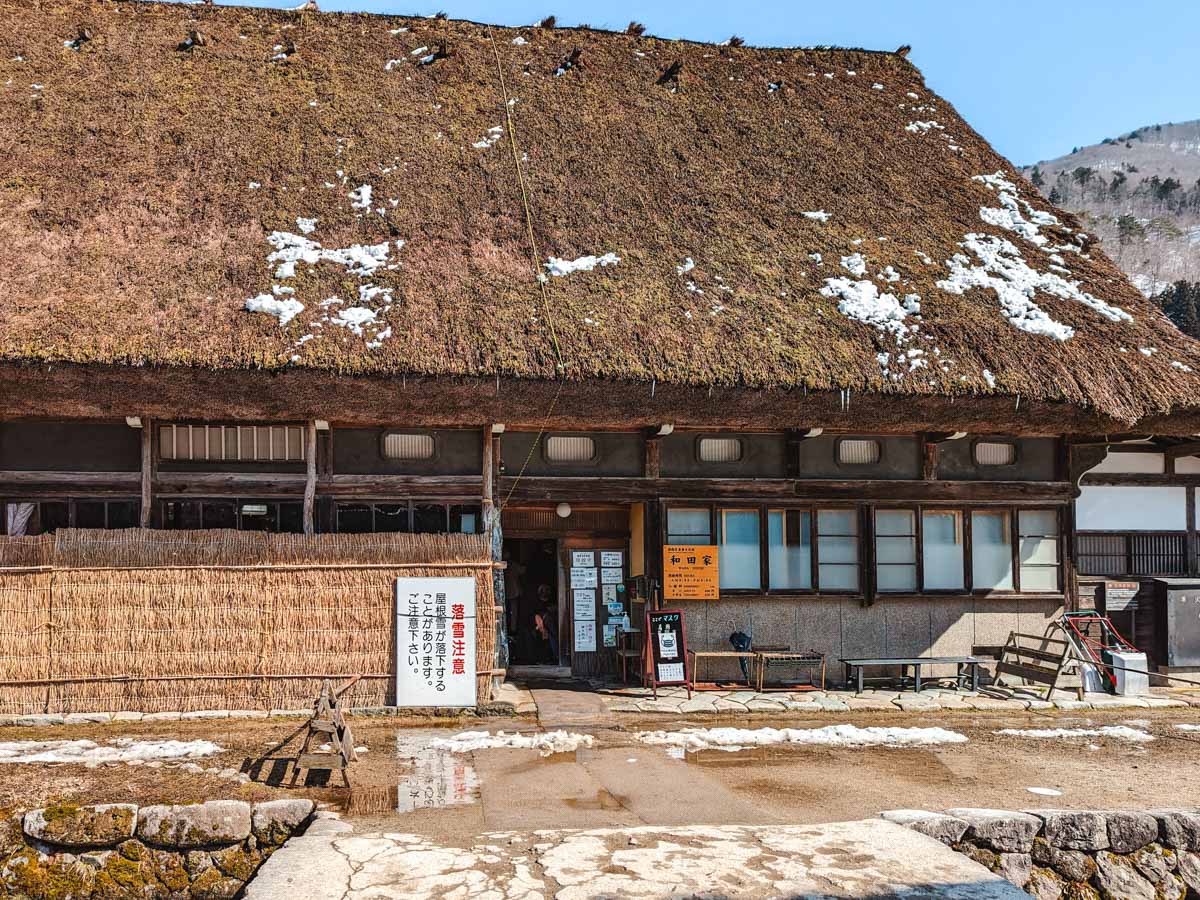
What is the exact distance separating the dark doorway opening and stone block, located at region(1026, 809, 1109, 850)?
6.58 metres

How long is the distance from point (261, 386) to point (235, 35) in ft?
21.9

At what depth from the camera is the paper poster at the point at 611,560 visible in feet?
39.7

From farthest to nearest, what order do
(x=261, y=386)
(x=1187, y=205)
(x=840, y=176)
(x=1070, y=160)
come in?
(x=1070, y=160) → (x=1187, y=205) → (x=840, y=176) → (x=261, y=386)

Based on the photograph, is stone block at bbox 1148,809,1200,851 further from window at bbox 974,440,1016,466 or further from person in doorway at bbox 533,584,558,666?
person in doorway at bbox 533,584,558,666

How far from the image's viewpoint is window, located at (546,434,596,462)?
11109 mm

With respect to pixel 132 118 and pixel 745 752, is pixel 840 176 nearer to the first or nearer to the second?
pixel 745 752

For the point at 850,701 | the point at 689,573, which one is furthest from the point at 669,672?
the point at 850,701

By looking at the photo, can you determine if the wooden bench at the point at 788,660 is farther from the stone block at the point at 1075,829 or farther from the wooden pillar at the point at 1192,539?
the wooden pillar at the point at 1192,539

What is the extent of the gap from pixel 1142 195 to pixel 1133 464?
227ft

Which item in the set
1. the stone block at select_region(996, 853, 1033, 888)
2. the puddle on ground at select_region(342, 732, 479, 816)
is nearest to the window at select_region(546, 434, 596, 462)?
the puddle on ground at select_region(342, 732, 479, 816)

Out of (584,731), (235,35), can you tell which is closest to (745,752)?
(584,731)

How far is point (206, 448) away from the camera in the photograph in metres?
10.4

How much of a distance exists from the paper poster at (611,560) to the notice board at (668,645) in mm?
1359

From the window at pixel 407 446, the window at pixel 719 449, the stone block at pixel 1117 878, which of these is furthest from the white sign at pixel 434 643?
the stone block at pixel 1117 878
